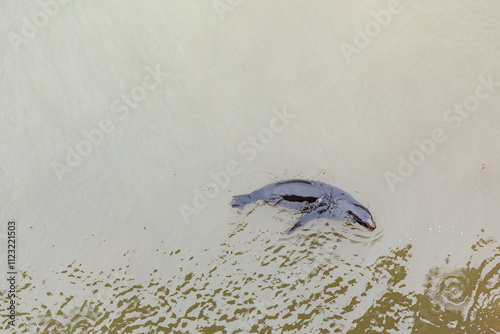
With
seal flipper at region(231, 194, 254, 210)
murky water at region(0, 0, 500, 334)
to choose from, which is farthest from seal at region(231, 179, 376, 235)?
murky water at region(0, 0, 500, 334)

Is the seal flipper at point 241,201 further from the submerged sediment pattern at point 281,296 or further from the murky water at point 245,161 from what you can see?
the submerged sediment pattern at point 281,296

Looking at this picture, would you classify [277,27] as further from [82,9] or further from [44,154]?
[44,154]

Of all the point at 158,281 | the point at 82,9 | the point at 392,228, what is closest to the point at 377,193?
the point at 392,228

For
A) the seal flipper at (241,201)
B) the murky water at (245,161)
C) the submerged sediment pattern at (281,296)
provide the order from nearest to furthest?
the submerged sediment pattern at (281,296), the murky water at (245,161), the seal flipper at (241,201)

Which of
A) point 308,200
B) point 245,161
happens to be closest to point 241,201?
point 245,161

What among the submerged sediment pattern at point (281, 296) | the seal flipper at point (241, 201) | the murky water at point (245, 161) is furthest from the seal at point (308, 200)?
the submerged sediment pattern at point (281, 296)

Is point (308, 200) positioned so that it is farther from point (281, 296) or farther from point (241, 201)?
point (281, 296)
